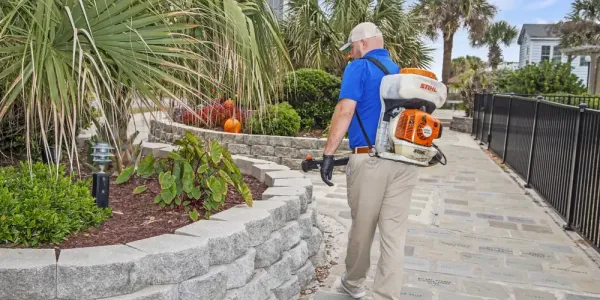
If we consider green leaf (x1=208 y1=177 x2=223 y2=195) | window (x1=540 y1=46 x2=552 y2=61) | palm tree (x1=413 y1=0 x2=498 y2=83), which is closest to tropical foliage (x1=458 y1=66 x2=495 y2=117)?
palm tree (x1=413 y1=0 x2=498 y2=83)

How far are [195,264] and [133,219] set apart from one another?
86cm

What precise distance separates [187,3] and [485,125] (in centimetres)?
1087

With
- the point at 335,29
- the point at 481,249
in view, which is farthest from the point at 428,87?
the point at 335,29

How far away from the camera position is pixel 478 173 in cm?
880

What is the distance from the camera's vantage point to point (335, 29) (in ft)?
40.4

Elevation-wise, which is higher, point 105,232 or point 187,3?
point 187,3

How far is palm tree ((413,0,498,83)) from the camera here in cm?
2942

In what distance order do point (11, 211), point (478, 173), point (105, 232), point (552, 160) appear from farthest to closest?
point (478, 173), point (552, 160), point (105, 232), point (11, 211)

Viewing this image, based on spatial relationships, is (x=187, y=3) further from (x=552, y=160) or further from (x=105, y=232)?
(x=552, y=160)

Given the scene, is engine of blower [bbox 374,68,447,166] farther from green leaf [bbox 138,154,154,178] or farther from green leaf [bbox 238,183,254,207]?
green leaf [bbox 138,154,154,178]

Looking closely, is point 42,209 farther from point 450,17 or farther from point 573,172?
point 450,17

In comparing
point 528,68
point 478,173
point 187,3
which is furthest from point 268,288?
point 528,68

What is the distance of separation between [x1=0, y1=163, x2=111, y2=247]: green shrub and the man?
1.39 metres

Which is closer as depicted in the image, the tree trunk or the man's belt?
the man's belt
